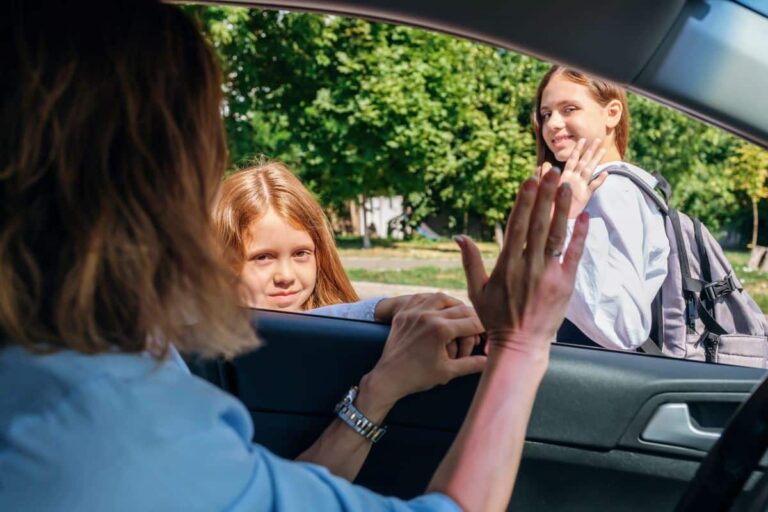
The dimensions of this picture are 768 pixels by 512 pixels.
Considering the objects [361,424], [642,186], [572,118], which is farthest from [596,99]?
[361,424]

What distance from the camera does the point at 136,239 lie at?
102cm

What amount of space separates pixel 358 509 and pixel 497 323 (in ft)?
1.05

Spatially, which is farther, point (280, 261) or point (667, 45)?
point (280, 261)

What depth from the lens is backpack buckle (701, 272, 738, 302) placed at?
266cm

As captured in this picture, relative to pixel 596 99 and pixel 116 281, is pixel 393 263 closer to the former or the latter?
pixel 596 99

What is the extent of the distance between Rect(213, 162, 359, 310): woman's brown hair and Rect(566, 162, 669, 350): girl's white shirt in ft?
2.18

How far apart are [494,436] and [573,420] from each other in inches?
33.3

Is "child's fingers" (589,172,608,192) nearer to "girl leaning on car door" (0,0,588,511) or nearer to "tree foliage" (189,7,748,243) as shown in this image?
"girl leaning on car door" (0,0,588,511)

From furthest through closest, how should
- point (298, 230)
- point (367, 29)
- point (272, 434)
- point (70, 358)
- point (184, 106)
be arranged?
point (367, 29)
point (298, 230)
point (272, 434)
point (184, 106)
point (70, 358)

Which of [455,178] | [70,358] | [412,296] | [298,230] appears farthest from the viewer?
[455,178]

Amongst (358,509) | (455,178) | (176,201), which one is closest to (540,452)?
(358,509)

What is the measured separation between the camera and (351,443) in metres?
1.79

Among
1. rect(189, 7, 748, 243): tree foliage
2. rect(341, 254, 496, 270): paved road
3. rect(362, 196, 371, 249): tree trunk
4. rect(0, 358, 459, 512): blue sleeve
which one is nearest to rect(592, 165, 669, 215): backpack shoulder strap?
rect(0, 358, 459, 512): blue sleeve

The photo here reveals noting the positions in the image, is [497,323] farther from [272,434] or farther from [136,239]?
[272,434]
